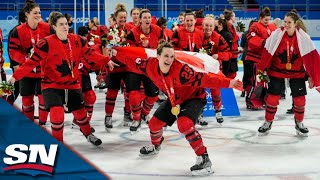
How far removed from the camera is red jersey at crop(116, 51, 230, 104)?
4.37 meters

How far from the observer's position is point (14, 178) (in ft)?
13.4

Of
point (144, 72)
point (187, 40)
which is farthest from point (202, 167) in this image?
point (187, 40)

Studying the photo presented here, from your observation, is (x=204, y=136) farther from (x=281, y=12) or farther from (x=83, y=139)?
(x=281, y=12)

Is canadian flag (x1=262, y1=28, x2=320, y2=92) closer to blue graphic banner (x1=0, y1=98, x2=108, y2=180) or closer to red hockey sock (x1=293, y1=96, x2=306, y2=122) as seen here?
red hockey sock (x1=293, y1=96, x2=306, y2=122)

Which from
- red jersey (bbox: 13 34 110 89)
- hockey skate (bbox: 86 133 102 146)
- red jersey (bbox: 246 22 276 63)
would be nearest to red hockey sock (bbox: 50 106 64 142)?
red jersey (bbox: 13 34 110 89)

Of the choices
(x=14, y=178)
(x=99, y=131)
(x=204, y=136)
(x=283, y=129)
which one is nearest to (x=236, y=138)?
(x=204, y=136)

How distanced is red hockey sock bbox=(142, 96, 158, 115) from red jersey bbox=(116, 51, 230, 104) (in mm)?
1428

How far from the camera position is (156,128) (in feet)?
15.6

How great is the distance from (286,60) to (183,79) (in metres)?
1.61

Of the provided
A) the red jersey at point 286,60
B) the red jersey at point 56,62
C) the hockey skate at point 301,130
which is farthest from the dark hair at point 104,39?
the hockey skate at point 301,130

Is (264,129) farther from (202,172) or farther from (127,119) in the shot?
(202,172)

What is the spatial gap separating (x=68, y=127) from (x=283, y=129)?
7.38ft

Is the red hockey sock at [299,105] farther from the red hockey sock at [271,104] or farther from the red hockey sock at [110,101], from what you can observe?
the red hockey sock at [110,101]

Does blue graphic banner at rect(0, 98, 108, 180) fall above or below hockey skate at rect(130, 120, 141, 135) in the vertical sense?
above
